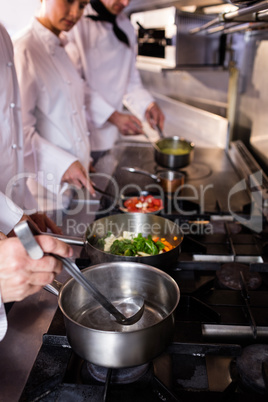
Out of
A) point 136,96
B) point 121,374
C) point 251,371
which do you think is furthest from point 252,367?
point 136,96

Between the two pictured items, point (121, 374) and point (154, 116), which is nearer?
point (121, 374)

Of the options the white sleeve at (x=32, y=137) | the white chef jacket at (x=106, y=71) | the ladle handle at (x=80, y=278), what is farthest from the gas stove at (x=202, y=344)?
the white chef jacket at (x=106, y=71)

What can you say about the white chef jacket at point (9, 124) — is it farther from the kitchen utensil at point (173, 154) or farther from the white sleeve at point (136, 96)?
the white sleeve at point (136, 96)

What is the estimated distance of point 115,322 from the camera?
810 mm

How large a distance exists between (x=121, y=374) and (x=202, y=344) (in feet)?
0.56

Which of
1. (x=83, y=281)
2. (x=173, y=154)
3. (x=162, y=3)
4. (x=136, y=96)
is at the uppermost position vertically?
(x=162, y=3)

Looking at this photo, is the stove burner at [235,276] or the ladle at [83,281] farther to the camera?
the stove burner at [235,276]

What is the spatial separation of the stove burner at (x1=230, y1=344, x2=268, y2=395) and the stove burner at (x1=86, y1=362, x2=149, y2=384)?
185 mm

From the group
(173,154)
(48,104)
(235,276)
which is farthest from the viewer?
(173,154)

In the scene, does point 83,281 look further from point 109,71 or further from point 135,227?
point 109,71

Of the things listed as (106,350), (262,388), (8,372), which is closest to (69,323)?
(106,350)

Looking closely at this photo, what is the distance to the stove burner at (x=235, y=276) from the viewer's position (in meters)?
1.02

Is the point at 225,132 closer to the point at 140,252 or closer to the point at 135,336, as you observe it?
the point at 140,252

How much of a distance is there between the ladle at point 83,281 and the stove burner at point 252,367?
0.22 meters
